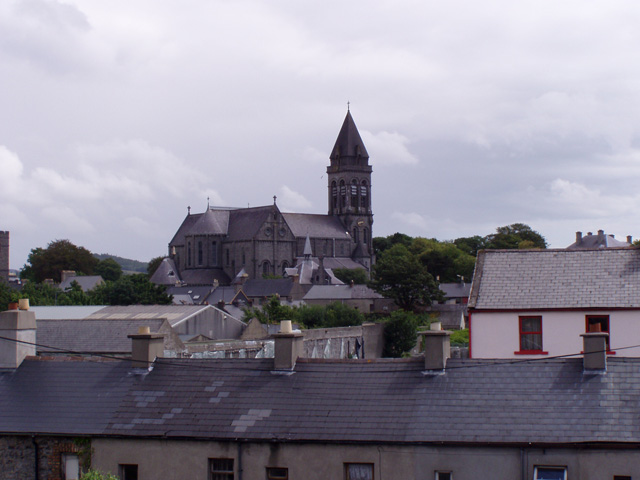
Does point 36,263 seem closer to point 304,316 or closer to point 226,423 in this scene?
point 304,316

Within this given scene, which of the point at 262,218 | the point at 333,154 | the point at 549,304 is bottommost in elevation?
the point at 549,304

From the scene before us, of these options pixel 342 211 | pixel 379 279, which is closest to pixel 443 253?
pixel 342 211

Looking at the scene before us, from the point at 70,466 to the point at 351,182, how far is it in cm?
15077

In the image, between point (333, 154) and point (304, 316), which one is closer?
point (304, 316)

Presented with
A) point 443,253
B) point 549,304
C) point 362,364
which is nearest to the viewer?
point 362,364

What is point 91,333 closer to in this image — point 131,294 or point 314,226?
point 131,294

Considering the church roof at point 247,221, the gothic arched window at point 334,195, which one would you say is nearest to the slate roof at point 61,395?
the church roof at point 247,221

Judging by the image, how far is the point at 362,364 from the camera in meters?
18.6

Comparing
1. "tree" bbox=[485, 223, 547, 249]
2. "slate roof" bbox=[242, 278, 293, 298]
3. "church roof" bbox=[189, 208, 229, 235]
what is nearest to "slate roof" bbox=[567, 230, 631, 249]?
"tree" bbox=[485, 223, 547, 249]

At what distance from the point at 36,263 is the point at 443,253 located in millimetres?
70752

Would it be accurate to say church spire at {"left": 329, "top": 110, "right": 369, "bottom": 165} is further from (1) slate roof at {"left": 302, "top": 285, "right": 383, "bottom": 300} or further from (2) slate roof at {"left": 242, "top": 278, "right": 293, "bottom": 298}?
(1) slate roof at {"left": 302, "top": 285, "right": 383, "bottom": 300}

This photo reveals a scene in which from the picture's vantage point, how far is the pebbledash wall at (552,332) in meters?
25.1

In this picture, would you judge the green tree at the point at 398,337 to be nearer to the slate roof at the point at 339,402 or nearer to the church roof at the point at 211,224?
the slate roof at the point at 339,402

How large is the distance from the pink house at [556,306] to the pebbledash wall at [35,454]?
1218 cm
